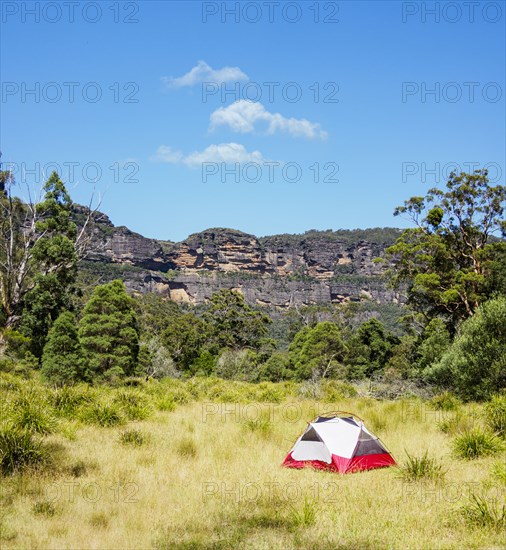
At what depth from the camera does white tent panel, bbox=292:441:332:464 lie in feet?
29.3

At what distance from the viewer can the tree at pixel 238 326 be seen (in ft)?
185

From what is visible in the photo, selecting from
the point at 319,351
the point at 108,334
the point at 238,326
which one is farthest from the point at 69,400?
the point at 238,326

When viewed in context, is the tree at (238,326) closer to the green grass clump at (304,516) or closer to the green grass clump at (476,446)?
the green grass clump at (476,446)

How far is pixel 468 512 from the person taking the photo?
622cm

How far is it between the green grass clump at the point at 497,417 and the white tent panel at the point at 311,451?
13.9 ft

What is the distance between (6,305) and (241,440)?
22261 millimetres

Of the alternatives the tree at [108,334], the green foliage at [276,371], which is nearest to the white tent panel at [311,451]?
the tree at [108,334]

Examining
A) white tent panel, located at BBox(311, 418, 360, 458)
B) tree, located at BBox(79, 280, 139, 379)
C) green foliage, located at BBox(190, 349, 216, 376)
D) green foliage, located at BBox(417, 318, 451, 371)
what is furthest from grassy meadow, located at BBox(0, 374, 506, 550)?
green foliage, located at BBox(190, 349, 216, 376)

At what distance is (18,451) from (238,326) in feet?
164

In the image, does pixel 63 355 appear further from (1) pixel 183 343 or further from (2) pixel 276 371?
(1) pixel 183 343

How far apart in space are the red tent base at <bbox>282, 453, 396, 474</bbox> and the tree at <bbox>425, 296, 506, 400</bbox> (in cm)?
930

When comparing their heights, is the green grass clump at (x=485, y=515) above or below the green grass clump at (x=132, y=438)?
above

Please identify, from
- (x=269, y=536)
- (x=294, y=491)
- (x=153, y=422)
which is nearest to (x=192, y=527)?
(x=269, y=536)

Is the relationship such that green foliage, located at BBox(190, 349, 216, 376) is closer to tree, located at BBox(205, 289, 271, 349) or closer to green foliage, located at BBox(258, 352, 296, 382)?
green foliage, located at BBox(258, 352, 296, 382)
